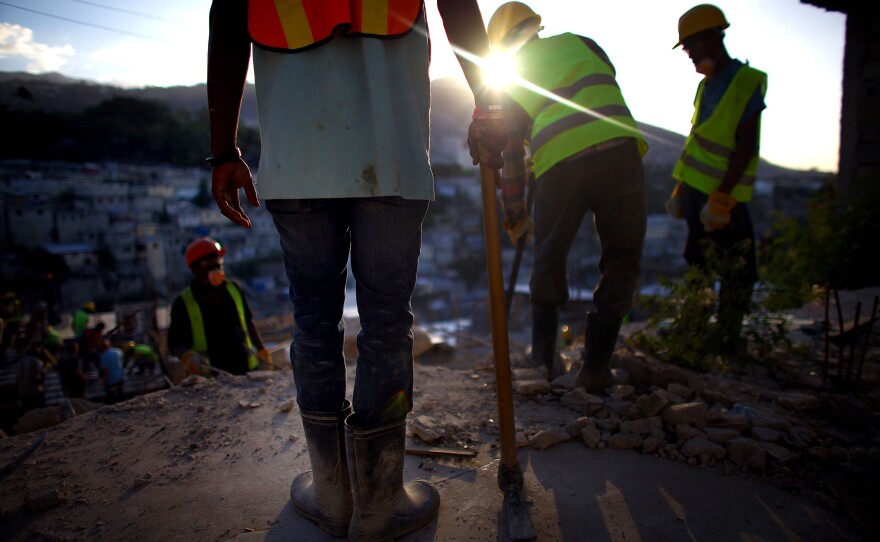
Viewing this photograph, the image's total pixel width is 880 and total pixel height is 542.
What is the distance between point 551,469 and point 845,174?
271 inches

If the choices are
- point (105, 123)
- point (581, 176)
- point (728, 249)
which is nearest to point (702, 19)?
point (728, 249)

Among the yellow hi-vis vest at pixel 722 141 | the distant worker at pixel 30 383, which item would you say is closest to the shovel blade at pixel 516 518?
the yellow hi-vis vest at pixel 722 141

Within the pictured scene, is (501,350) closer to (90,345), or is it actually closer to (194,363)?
(194,363)

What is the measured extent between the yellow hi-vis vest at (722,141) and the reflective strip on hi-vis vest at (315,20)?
2621 millimetres

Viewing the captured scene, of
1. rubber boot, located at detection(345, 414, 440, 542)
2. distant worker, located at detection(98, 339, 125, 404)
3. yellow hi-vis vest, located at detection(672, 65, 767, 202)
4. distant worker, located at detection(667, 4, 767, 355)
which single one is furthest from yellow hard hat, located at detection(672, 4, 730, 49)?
distant worker, located at detection(98, 339, 125, 404)

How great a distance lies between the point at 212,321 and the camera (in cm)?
387

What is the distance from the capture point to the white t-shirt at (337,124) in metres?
1.31

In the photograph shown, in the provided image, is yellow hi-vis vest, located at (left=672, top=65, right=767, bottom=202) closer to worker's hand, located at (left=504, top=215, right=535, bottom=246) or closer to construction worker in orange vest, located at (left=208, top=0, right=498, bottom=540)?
worker's hand, located at (left=504, top=215, right=535, bottom=246)

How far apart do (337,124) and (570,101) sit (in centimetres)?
156

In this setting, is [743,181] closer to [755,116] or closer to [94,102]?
[755,116]

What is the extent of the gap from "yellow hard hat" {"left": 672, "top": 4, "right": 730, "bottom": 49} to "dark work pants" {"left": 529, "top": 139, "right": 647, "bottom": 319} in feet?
4.31

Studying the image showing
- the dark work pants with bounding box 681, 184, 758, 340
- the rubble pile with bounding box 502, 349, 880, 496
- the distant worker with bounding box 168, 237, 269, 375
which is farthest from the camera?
the distant worker with bounding box 168, 237, 269, 375

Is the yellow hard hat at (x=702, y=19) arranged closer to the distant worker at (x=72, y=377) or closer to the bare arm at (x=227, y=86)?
the bare arm at (x=227, y=86)

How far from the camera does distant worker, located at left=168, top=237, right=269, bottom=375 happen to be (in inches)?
150
